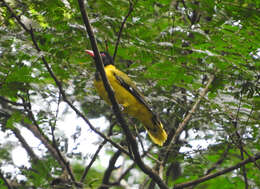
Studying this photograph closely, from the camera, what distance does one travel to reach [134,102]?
4.27 meters

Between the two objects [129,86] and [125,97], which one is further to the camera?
[125,97]

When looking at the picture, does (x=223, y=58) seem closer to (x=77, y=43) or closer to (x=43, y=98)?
(x=77, y=43)

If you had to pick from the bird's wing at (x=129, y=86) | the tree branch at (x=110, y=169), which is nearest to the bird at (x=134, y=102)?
the bird's wing at (x=129, y=86)

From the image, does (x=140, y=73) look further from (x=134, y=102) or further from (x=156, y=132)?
(x=156, y=132)

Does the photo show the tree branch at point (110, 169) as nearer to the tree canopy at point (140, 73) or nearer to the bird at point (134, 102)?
the tree canopy at point (140, 73)

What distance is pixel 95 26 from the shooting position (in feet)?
11.4

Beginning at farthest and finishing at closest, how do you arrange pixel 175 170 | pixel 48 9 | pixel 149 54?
pixel 175 170
pixel 149 54
pixel 48 9

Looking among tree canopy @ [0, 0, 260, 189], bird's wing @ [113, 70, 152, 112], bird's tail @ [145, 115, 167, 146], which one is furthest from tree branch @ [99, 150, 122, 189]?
bird's wing @ [113, 70, 152, 112]

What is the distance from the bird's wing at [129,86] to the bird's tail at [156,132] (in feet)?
0.76

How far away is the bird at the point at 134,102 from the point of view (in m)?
4.16

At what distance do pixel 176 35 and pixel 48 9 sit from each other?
4.92 feet

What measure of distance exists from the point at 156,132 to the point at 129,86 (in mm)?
676

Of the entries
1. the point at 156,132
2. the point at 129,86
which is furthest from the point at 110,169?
the point at 129,86

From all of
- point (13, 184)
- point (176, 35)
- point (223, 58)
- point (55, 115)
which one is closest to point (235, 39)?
point (223, 58)
